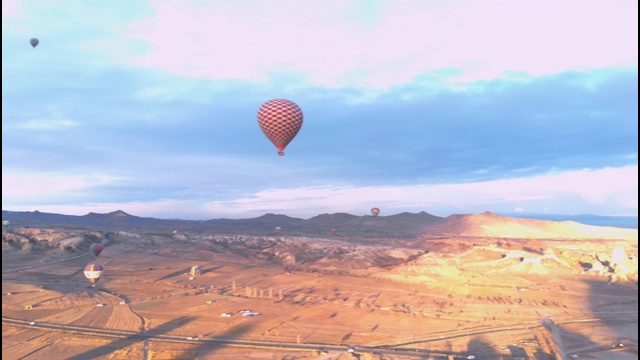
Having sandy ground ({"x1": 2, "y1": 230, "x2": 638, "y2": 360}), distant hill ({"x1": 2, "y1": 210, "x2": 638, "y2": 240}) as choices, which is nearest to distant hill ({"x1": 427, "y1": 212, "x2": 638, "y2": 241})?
distant hill ({"x1": 2, "y1": 210, "x2": 638, "y2": 240})

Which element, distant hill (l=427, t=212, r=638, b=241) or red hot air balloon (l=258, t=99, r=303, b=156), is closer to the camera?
red hot air balloon (l=258, t=99, r=303, b=156)

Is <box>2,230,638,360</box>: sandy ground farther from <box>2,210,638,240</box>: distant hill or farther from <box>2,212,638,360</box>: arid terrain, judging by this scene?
<box>2,210,638,240</box>: distant hill

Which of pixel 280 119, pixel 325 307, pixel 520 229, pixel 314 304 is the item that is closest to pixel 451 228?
pixel 520 229

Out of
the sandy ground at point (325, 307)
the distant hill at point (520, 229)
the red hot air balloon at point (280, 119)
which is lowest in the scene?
the sandy ground at point (325, 307)

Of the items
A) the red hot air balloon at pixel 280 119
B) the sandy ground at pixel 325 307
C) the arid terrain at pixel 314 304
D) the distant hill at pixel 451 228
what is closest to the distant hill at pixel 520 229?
the distant hill at pixel 451 228

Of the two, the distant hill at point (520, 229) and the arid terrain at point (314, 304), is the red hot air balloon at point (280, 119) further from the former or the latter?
the distant hill at point (520, 229)
